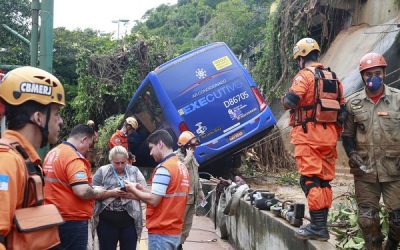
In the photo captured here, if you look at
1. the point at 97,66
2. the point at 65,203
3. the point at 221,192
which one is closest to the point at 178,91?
the point at 221,192

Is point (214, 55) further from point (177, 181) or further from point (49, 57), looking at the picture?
point (177, 181)

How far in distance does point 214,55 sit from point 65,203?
22.8 ft

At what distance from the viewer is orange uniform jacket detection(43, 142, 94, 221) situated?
4469 mm

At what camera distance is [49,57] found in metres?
6.85

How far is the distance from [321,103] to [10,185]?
3176mm

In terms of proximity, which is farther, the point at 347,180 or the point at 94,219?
the point at 347,180

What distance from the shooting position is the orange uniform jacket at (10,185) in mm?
2070

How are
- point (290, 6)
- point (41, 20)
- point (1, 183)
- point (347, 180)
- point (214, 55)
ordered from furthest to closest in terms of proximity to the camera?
point (290, 6) < point (214, 55) < point (347, 180) < point (41, 20) < point (1, 183)

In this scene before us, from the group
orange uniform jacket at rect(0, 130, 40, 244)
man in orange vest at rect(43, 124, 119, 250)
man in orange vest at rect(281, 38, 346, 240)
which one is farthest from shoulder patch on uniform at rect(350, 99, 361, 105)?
orange uniform jacket at rect(0, 130, 40, 244)

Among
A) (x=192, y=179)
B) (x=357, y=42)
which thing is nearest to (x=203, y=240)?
(x=192, y=179)

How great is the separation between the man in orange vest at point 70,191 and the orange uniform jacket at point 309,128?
2.04 m

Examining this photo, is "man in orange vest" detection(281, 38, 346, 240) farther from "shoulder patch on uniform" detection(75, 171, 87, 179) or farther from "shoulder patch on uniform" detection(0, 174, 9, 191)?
"shoulder patch on uniform" detection(0, 174, 9, 191)

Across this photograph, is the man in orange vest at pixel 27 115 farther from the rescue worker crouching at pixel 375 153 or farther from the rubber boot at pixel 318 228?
the rescue worker crouching at pixel 375 153

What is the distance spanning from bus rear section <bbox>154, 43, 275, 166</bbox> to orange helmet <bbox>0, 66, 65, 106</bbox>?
791cm
